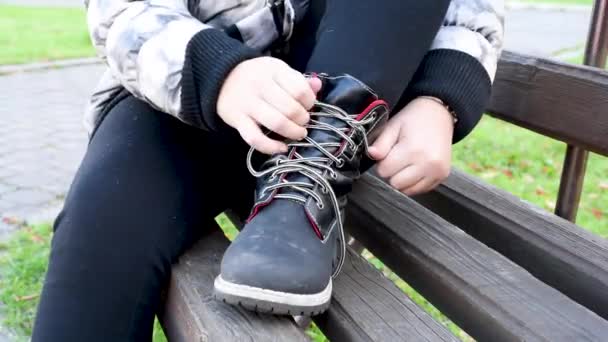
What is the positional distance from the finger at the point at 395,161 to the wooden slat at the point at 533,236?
0.25 m

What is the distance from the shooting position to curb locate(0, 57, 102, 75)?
4.48m

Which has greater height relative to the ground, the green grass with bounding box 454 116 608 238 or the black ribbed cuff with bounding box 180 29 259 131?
the black ribbed cuff with bounding box 180 29 259 131

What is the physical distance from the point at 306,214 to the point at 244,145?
9.8 inches

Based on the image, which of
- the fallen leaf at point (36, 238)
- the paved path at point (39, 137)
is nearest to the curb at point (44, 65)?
the paved path at point (39, 137)

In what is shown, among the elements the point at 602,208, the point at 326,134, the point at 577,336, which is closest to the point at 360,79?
the point at 326,134

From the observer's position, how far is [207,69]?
86 cm

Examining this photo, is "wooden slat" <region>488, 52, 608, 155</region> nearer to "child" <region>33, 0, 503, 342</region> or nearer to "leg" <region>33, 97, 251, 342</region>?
"child" <region>33, 0, 503, 342</region>

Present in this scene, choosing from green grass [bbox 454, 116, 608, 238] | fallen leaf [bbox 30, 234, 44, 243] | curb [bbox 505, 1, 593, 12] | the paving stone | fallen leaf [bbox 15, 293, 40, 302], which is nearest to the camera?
fallen leaf [bbox 15, 293, 40, 302]

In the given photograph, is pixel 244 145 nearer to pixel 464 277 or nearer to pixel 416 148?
pixel 416 148

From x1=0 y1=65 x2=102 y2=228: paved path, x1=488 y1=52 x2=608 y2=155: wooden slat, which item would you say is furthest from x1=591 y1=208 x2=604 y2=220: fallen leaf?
x1=0 y1=65 x2=102 y2=228: paved path

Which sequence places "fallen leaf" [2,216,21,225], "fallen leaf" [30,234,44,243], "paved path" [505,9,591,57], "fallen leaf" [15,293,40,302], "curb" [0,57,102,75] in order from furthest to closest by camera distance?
"paved path" [505,9,591,57] < "curb" [0,57,102,75] < "fallen leaf" [2,216,21,225] < "fallen leaf" [30,234,44,243] < "fallen leaf" [15,293,40,302]

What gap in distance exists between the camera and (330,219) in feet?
2.85

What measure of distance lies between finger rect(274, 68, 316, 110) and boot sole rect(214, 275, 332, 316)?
0.25 m

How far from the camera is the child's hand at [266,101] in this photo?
32.8 inches
